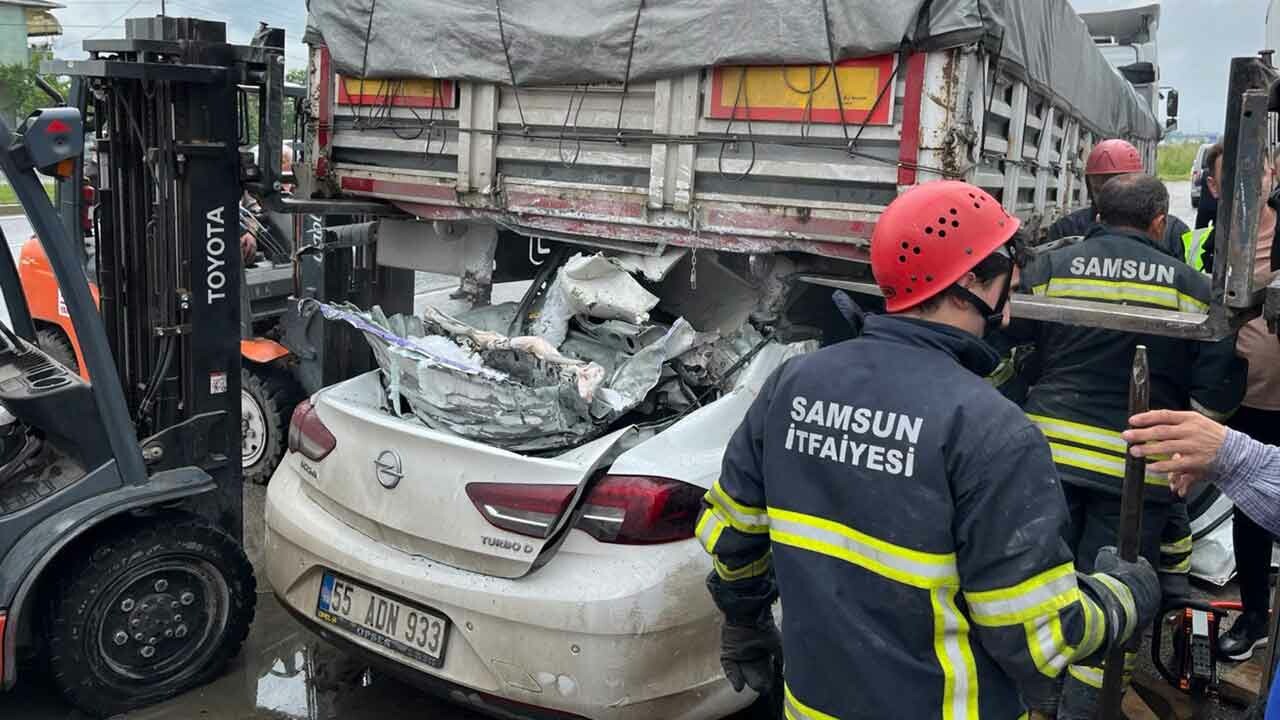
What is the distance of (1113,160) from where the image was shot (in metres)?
5.07

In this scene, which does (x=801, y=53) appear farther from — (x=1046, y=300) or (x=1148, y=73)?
(x=1148, y=73)

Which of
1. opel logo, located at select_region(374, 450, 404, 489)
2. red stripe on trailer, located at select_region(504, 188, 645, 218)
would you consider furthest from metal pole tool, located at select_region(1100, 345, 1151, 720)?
red stripe on trailer, located at select_region(504, 188, 645, 218)

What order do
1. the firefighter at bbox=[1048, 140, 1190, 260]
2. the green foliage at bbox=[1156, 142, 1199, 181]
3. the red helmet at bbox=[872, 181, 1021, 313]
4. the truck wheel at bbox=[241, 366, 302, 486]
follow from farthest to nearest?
the green foliage at bbox=[1156, 142, 1199, 181], the truck wheel at bbox=[241, 366, 302, 486], the firefighter at bbox=[1048, 140, 1190, 260], the red helmet at bbox=[872, 181, 1021, 313]

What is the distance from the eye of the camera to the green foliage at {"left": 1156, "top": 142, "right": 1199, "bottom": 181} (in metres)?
37.3

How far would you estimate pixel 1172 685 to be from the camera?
3.76 metres

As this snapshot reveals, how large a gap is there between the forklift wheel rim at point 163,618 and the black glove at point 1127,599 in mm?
2851

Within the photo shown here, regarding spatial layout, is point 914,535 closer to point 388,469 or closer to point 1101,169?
point 388,469

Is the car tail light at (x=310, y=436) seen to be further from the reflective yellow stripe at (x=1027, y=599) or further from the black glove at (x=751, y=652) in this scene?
the reflective yellow stripe at (x=1027, y=599)

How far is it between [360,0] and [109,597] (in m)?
2.58

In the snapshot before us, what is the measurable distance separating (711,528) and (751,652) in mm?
349

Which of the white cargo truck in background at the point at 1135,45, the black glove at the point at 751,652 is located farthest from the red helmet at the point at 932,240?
the white cargo truck in background at the point at 1135,45

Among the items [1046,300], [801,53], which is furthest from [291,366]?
[1046,300]

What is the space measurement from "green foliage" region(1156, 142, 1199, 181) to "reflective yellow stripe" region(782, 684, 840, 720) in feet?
122

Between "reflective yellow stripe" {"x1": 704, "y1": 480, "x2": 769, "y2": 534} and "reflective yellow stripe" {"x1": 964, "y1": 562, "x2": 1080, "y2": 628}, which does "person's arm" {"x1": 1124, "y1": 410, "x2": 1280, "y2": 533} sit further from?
"reflective yellow stripe" {"x1": 704, "y1": 480, "x2": 769, "y2": 534}
